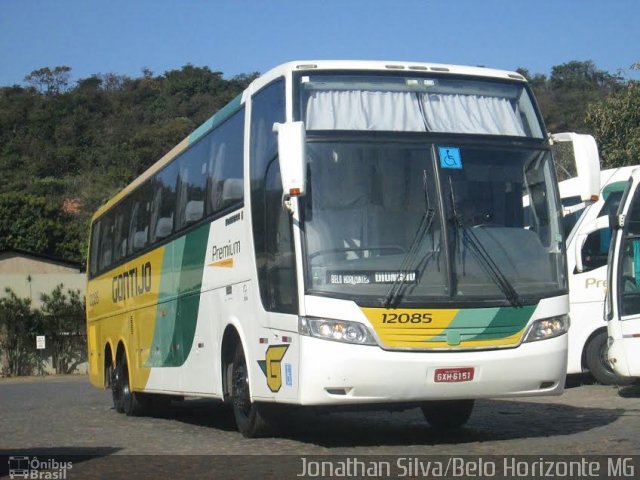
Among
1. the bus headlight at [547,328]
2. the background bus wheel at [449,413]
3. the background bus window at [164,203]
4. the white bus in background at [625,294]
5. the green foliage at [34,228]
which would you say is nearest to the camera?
the bus headlight at [547,328]

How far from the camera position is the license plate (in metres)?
9.34

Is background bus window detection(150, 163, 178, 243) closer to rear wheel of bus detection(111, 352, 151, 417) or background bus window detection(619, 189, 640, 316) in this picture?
rear wheel of bus detection(111, 352, 151, 417)

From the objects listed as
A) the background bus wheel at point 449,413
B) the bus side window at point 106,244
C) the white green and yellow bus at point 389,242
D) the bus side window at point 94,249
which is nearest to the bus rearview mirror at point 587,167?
the white green and yellow bus at point 389,242

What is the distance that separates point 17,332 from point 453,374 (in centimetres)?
3560

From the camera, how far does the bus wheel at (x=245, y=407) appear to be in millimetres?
10742

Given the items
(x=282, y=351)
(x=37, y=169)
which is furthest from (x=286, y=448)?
(x=37, y=169)

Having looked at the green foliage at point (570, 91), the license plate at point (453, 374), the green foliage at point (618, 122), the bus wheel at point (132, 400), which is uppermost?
the green foliage at point (570, 91)

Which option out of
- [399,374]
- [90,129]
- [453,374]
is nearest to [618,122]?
[453,374]

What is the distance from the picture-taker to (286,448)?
10156 mm

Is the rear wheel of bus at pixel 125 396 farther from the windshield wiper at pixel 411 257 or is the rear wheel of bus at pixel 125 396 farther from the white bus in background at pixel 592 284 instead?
the windshield wiper at pixel 411 257

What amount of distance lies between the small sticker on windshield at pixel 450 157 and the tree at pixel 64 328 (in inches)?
1385

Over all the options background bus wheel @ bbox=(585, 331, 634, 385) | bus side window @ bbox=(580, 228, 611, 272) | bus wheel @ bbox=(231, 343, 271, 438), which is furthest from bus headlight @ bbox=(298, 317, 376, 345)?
bus side window @ bbox=(580, 228, 611, 272)

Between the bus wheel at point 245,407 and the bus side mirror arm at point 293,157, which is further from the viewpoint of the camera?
the bus wheel at point 245,407

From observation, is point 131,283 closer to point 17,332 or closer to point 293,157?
point 293,157
